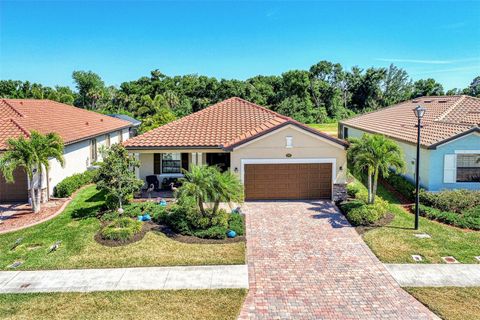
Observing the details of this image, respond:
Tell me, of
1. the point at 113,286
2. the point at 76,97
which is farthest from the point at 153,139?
the point at 76,97

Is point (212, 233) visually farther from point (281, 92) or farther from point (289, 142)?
point (281, 92)

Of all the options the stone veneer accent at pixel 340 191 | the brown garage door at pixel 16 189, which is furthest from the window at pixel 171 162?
the stone veneer accent at pixel 340 191

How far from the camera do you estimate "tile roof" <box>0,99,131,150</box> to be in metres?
19.6

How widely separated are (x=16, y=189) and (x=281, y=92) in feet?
144

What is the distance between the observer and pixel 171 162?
20.5 m

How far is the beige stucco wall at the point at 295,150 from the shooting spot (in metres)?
18.0

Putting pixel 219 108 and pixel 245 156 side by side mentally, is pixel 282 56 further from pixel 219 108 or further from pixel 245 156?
pixel 245 156

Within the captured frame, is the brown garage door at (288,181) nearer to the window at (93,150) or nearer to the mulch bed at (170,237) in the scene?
the mulch bed at (170,237)

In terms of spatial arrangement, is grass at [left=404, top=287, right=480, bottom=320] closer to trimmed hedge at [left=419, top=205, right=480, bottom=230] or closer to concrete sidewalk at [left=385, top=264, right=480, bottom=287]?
concrete sidewalk at [left=385, top=264, right=480, bottom=287]

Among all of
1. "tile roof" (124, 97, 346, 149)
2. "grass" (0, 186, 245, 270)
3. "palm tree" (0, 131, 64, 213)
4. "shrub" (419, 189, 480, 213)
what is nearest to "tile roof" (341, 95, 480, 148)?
"shrub" (419, 189, 480, 213)

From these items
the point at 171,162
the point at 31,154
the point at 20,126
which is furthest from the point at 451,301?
the point at 20,126

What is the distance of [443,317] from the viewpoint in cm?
886

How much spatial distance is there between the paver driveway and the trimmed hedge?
12.6ft

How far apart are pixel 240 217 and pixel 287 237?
2547 millimetres
